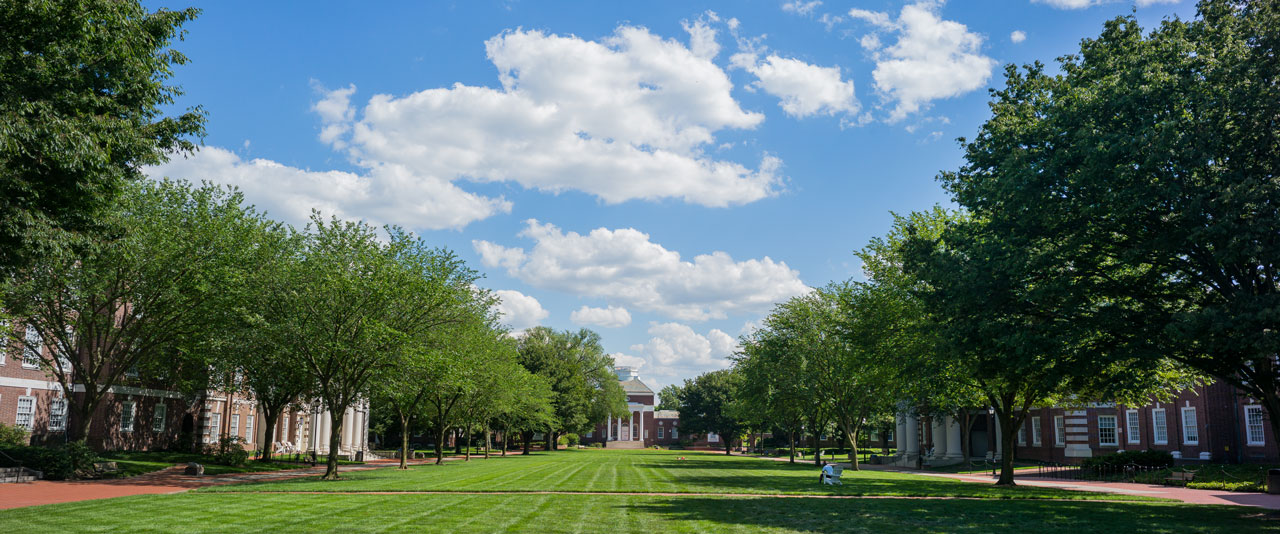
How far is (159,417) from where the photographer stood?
44312 millimetres

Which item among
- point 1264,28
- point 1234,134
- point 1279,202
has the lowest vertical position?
point 1279,202

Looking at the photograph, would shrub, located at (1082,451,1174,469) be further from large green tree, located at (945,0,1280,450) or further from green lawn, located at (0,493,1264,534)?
large green tree, located at (945,0,1280,450)

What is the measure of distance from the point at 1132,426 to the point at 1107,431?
1.70 m

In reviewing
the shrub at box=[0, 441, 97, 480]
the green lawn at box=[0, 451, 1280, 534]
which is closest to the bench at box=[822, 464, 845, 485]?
the green lawn at box=[0, 451, 1280, 534]

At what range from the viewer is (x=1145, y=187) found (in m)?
16.6

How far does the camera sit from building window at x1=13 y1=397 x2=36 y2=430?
35.3 metres

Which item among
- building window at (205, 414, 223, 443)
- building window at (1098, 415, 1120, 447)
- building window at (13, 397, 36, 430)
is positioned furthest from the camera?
building window at (205, 414, 223, 443)

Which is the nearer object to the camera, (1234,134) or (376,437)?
(1234,134)

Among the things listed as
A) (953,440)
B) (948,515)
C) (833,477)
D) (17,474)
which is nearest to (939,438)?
(953,440)

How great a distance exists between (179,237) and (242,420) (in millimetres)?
27255

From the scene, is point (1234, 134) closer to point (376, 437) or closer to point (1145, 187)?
point (1145, 187)

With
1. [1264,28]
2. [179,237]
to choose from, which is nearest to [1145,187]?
[1264,28]

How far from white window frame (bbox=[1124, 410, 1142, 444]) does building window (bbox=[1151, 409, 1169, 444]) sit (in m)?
1.17

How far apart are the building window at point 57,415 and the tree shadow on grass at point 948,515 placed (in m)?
32.9
